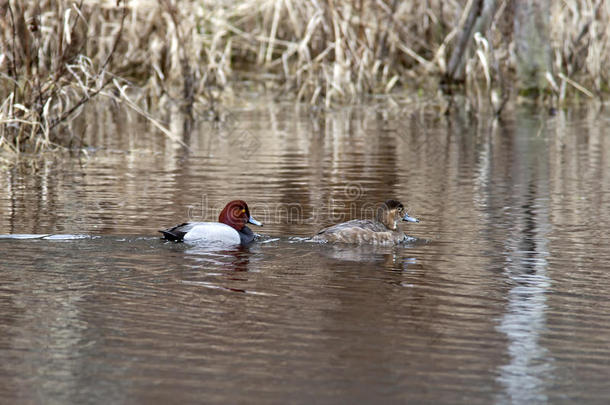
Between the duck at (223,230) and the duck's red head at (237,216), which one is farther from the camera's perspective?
the duck's red head at (237,216)

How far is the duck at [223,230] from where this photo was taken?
26.2ft

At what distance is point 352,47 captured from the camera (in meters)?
17.9

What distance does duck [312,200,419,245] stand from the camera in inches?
324

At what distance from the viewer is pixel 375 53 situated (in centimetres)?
2005

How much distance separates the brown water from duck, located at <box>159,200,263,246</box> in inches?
4.8

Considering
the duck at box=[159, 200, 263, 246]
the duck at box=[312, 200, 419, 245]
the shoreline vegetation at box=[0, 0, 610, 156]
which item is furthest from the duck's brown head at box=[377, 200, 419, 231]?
the shoreline vegetation at box=[0, 0, 610, 156]

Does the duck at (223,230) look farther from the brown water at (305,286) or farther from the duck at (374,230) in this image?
the duck at (374,230)

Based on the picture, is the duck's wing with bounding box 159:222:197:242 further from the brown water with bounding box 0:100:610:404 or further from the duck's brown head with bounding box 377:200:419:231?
the duck's brown head with bounding box 377:200:419:231

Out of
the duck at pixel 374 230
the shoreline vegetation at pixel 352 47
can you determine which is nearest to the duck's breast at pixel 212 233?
Result: the duck at pixel 374 230

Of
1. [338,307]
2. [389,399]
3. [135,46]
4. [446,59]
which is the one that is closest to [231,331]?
[338,307]

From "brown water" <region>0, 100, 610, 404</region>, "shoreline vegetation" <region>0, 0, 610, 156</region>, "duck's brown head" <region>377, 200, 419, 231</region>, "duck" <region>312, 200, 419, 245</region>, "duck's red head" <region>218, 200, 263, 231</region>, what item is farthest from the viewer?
"shoreline vegetation" <region>0, 0, 610, 156</region>

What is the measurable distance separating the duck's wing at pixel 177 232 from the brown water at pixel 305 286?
0.09 metres

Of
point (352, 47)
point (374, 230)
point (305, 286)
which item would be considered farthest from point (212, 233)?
point (352, 47)

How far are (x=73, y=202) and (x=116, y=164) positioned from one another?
2959mm
